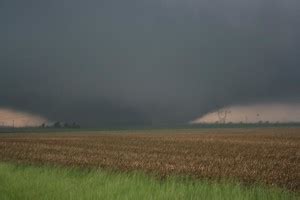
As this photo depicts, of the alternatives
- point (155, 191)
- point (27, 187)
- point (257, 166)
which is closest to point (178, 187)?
point (155, 191)

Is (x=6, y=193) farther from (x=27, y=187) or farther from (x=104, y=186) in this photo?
(x=104, y=186)

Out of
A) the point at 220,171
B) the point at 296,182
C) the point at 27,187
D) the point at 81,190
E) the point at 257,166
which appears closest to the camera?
the point at 81,190

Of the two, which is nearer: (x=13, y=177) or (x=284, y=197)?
(x=284, y=197)

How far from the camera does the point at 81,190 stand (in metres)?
15.1

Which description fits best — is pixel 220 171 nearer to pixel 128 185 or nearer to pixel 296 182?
pixel 296 182

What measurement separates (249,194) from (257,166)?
1143 centimetres

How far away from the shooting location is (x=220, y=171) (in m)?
23.0

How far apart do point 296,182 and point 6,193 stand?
36.2 ft

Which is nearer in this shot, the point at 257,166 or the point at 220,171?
the point at 220,171

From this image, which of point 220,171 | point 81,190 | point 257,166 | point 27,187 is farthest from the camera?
point 257,166

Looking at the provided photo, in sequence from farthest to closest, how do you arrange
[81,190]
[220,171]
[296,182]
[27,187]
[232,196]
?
→ [220,171], [296,182], [27,187], [81,190], [232,196]

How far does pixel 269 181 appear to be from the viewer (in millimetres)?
19703

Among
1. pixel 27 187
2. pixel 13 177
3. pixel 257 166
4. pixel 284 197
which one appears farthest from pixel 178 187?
pixel 257 166

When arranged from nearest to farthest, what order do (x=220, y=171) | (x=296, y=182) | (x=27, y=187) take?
(x=27, y=187), (x=296, y=182), (x=220, y=171)
